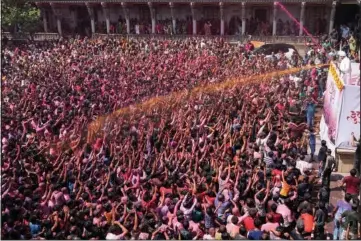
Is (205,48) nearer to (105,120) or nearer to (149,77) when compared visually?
(149,77)

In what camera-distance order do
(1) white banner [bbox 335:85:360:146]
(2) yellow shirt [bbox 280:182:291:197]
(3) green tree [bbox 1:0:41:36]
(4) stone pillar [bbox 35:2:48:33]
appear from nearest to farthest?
1. (2) yellow shirt [bbox 280:182:291:197]
2. (1) white banner [bbox 335:85:360:146]
3. (3) green tree [bbox 1:0:41:36]
4. (4) stone pillar [bbox 35:2:48:33]

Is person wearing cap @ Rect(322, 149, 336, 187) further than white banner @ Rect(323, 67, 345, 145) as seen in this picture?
No

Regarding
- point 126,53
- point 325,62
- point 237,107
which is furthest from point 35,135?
point 325,62

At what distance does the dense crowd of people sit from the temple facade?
1016 cm

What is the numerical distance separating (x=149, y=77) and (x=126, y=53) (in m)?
5.54

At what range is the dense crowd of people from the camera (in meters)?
8.70

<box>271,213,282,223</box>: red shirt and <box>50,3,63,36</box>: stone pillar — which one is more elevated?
<box>50,3,63,36</box>: stone pillar

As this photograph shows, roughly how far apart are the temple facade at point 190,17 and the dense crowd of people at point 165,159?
400 inches

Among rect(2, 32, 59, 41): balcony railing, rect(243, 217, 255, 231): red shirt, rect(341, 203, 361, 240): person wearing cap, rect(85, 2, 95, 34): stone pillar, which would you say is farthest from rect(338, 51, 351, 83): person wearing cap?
rect(2, 32, 59, 41): balcony railing

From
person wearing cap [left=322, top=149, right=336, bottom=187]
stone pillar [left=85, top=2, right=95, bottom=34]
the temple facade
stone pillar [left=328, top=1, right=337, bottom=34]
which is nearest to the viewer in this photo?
person wearing cap [left=322, top=149, right=336, bottom=187]

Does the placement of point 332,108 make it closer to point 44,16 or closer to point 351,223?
point 351,223

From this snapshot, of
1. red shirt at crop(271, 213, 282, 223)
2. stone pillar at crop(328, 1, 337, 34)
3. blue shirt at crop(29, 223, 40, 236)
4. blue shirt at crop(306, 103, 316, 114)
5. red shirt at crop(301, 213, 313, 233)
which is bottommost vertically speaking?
blue shirt at crop(29, 223, 40, 236)

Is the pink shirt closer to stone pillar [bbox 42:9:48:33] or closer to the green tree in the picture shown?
the green tree

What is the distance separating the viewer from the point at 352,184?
32.7 feet
